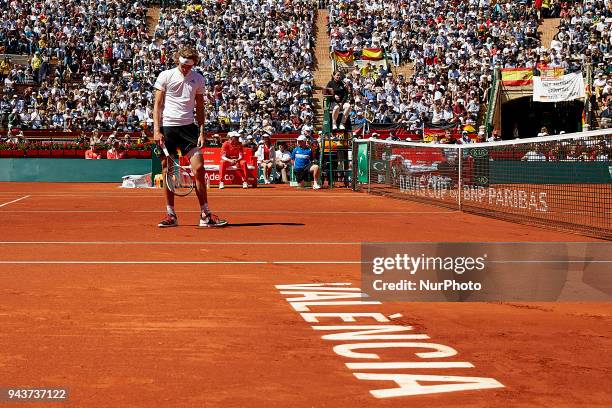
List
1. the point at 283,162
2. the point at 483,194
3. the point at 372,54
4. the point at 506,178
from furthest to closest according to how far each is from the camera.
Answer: the point at 372,54 < the point at 283,162 < the point at 506,178 < the point at 483,194

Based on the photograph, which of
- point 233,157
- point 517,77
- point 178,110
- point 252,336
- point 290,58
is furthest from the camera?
point 290,58

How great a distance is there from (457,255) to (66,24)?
3913cm

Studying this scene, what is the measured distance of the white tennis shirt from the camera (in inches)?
473

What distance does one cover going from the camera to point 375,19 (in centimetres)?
4644

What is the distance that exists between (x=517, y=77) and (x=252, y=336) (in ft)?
108

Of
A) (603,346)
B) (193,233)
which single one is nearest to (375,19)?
(193,233)

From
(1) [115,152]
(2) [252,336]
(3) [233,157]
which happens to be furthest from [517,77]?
(2) [252,336]

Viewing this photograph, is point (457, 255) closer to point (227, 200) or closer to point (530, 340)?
point (530, 340)

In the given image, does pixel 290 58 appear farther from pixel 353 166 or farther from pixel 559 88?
pixel 353 166

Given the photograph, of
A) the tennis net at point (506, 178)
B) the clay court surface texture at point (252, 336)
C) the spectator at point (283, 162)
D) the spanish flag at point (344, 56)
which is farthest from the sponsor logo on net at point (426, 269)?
the spanish flag at point (344, 56)

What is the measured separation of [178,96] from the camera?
1204cm

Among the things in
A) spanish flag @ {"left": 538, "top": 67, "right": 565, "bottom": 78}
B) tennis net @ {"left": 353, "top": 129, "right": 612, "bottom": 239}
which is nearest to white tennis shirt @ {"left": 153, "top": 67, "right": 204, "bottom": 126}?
tennis net @ {"left": 353, "top": 129, "right": 612, "bottom": 239}

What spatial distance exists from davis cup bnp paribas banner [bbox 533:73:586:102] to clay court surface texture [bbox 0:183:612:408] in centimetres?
2632

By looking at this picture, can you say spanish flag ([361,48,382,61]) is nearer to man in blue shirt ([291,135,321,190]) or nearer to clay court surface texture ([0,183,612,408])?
man in blue shirt ([291,135,321,190])
